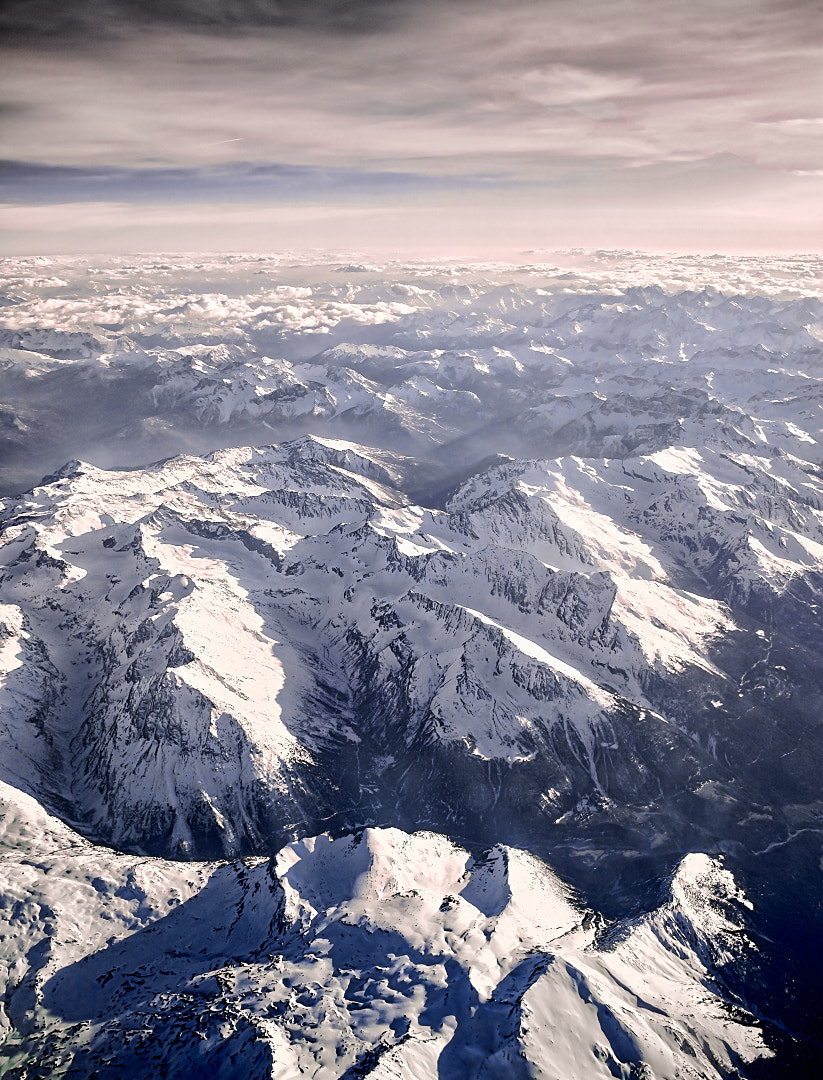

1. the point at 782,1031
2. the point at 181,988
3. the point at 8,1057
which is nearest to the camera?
the point at 8,1057

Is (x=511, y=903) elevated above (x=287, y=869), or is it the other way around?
(x=287, y=869)

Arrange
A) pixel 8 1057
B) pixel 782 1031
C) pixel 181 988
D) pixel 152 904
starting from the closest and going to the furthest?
pixel 8 1057
pixel 181 988
pixel 152 904
pixel 782 1031

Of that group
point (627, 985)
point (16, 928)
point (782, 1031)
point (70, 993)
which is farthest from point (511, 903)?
point (16, 928)

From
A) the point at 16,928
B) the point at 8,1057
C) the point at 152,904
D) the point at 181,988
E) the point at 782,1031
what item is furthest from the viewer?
the point at 782,1031

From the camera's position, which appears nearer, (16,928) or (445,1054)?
(445,1054)

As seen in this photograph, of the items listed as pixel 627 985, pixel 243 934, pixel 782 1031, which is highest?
pixel 243 934

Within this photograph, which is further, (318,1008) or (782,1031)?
(782,1031)

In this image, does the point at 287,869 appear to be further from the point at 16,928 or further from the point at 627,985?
the point at 627,985

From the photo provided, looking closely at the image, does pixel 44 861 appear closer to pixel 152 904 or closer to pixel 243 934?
pixel 152 904

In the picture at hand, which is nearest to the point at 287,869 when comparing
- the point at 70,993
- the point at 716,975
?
the point at 70,993
